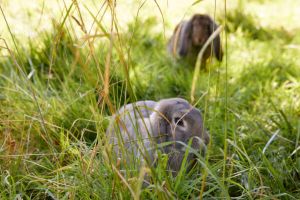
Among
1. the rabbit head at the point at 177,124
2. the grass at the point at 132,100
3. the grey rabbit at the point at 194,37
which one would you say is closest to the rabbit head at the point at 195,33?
the grey rabbit at the point at 194,37

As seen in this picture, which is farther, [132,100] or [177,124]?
[177,124]

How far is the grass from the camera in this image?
2.08m

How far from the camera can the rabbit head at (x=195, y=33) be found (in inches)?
206

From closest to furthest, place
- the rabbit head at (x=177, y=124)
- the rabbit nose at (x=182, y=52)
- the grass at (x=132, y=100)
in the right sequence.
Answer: the grass at (x=132, y=100)
the rabbit head at (x=177, y=124)
the rabbit nose at (x=182, y=52)

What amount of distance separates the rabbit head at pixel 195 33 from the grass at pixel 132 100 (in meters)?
0.22

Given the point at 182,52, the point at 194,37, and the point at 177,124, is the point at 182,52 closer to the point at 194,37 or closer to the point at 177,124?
the point at 194,37

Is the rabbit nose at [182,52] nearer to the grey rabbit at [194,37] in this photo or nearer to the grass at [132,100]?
the grey rabbit at [194,37]

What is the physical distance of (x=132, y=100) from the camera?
5.94ft

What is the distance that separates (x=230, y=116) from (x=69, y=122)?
113cm

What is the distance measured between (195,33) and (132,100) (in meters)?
3.57

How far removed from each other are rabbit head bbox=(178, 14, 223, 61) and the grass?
0.73ft

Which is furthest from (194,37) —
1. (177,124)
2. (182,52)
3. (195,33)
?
(177,124)

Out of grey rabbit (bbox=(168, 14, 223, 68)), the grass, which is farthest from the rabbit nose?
the grass

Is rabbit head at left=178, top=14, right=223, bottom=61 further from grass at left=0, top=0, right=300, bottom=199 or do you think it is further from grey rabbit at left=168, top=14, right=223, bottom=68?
grass at left=0, top=0, right=300, bottom=199
